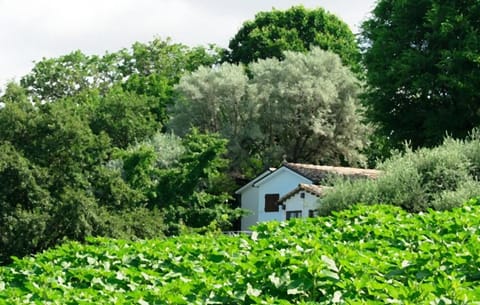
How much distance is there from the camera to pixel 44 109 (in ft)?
98.5

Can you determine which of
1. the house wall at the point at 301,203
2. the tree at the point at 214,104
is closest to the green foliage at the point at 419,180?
the house wall at the point at 301,203

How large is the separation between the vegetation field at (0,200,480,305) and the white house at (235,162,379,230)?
101ft

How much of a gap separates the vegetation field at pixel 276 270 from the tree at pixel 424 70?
20.6m

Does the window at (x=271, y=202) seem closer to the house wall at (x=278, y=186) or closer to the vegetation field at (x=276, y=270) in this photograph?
the house wall at (x=278, y=186)

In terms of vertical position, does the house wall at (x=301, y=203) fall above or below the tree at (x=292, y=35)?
below

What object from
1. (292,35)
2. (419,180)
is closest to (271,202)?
(292,35)

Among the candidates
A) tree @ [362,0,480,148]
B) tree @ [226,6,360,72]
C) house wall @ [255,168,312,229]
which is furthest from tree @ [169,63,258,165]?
tree @ [362,0,480,148]

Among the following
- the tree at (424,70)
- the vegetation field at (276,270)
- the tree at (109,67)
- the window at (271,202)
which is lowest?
the vegetation field at (276,270)

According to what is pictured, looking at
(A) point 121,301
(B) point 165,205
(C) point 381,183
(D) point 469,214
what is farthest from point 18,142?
(A) point 121,301

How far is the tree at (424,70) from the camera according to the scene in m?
30.2

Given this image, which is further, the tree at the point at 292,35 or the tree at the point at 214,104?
the tree at the point at 292,35

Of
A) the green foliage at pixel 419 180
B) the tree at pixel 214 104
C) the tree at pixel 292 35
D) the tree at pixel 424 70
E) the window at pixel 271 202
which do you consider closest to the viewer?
the green foliage at pixel 419 180

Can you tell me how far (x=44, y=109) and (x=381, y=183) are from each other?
12.5 meters

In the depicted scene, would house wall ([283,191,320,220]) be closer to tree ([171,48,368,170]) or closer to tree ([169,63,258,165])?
tree ([171,48,368,170])
